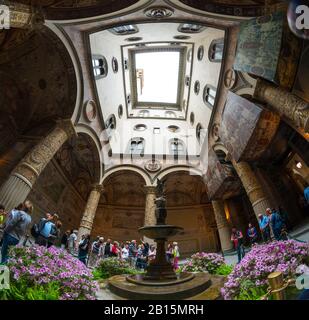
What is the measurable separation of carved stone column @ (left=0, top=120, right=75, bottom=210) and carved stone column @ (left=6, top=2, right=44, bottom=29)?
439 cm

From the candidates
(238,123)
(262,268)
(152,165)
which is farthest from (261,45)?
(152,165)

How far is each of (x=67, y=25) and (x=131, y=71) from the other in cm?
1237

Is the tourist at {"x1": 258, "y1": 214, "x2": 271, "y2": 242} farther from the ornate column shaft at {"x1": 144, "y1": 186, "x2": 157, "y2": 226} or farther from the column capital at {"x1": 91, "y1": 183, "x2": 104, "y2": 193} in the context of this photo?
the column capital at {"x1": 91, "y1": 183, "x2": 104, "y2": 193}

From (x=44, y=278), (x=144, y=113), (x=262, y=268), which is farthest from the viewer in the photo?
(x=144, y=113)

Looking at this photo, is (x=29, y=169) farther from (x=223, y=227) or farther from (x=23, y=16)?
(x=223, y=227)

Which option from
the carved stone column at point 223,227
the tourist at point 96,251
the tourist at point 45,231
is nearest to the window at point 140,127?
the carved stone column at point 223,227

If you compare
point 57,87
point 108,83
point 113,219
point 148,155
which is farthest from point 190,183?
point 57,87

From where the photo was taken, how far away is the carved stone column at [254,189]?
32.8 feet

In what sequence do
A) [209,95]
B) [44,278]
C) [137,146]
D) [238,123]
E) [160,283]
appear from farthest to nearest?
[137,146] < [209,95] < [238,123] < [160,283] < [44,278]

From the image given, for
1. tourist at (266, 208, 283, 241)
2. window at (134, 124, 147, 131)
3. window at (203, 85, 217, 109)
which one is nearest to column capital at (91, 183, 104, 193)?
window at (134, 124, 147, 131)

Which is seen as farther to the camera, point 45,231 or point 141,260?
point 141,260

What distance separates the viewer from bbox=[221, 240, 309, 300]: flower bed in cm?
341

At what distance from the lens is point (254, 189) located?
10523mm

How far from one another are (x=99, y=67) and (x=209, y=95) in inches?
293
